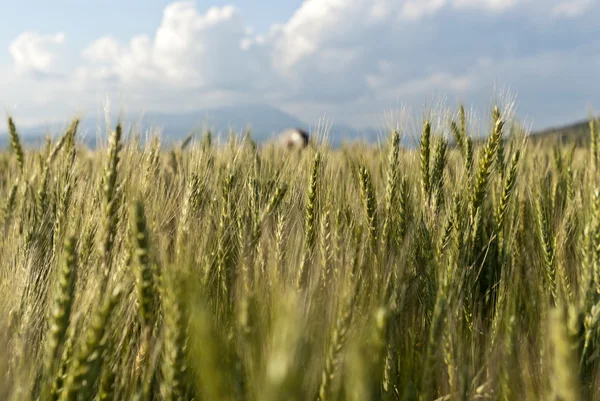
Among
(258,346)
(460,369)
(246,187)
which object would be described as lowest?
(460,369)

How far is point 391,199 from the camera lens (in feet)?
5.70

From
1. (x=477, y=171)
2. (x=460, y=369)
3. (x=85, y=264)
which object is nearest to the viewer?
(x=460, y=369)

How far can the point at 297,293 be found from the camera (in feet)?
3.32

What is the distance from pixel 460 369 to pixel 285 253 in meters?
0.61

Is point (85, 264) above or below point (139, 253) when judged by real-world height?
below

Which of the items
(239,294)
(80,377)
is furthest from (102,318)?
(239,294)

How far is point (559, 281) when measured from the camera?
4.80 feet

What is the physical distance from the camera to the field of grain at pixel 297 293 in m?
0.81

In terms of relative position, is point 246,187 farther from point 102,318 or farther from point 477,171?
point 102,318

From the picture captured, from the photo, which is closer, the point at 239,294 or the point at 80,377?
the point at 80,377

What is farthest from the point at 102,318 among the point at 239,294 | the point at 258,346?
the point at 239,294

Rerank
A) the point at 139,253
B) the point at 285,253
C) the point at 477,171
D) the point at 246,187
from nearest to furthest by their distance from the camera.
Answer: the point at 139,253, the point at 285,253, the point at 477,171, the point at 246,187

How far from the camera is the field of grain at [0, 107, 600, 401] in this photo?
32.0 inches

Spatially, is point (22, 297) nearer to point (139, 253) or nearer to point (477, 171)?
point (139, 253)
